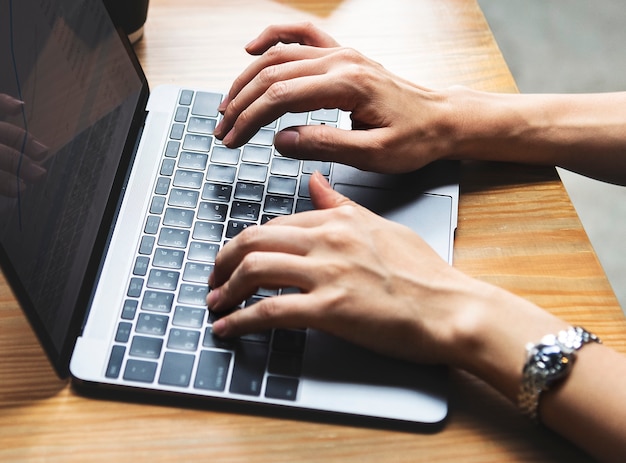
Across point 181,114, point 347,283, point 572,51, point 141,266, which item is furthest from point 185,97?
point 572,51

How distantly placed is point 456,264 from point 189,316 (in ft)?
0.85

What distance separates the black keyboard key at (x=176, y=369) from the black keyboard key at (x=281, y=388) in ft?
0.22

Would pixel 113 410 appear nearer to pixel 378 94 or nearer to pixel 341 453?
pixel 341 453

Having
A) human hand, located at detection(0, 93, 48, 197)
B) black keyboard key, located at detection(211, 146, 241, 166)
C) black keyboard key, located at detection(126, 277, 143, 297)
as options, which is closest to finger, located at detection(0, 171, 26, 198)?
human hand, located at detection(0, 93, 48, 197)

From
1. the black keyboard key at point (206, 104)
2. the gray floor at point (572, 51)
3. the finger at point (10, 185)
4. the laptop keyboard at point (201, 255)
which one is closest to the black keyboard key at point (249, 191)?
the laptop keyboard at point (201, 255)

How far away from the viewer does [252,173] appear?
2.39ft

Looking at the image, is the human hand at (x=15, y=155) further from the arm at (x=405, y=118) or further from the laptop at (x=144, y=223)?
the arm at (x=405, y=118)

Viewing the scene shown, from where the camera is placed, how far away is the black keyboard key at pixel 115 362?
58 centimetres

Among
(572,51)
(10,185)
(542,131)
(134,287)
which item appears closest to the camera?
(10,185)

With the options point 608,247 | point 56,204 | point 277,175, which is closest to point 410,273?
point 277,175

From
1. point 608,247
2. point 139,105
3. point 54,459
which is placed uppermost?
point 139,105

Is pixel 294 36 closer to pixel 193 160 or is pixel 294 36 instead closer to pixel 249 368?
pixel 193 160

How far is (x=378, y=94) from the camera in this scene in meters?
0.70

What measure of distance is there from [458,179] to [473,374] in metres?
0.23
